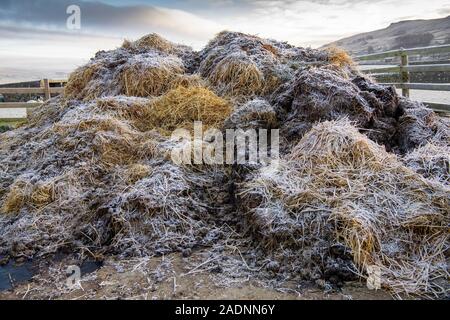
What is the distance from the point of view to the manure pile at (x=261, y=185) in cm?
→ 289

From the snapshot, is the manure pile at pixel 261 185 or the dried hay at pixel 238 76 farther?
the dried hay at pixel 238 76

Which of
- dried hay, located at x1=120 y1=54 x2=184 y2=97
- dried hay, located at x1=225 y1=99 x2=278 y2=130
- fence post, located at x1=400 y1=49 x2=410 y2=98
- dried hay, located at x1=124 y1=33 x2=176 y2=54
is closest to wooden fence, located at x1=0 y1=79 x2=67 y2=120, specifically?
dried hay, located at x1=124 y1=33 x2=176 y2=54

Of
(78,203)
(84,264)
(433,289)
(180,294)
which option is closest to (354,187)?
(433,289)

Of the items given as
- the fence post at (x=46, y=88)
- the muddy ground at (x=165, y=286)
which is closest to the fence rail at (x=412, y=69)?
the muddy ground at (x=165, y=286)

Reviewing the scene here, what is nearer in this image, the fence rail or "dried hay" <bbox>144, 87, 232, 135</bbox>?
"dried hay" <bbox>144, 87, 232, 135</bbox>

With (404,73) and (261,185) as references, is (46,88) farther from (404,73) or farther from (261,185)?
(261,185)

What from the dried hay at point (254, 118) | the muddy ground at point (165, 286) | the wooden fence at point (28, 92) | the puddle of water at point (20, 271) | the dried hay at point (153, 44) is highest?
the dried hay at point (153, 44)

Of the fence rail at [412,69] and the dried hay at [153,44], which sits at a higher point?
the dried hay at [153,44]

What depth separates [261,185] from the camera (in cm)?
340

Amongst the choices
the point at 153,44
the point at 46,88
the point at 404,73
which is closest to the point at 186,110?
the point at 153,44

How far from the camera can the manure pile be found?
289 centimetres

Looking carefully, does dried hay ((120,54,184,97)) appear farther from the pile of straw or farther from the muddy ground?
the muddy ground

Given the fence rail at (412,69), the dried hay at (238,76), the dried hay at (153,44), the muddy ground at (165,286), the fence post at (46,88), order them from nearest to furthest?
the muddy ground at (165,286) → the dried hay at (238,76) → the dried hay at (153,44) → the fence rail at (412,69) → the fence post at (46,88)

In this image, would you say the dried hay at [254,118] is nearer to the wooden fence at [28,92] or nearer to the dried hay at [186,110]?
the dried hay at [186,110]
